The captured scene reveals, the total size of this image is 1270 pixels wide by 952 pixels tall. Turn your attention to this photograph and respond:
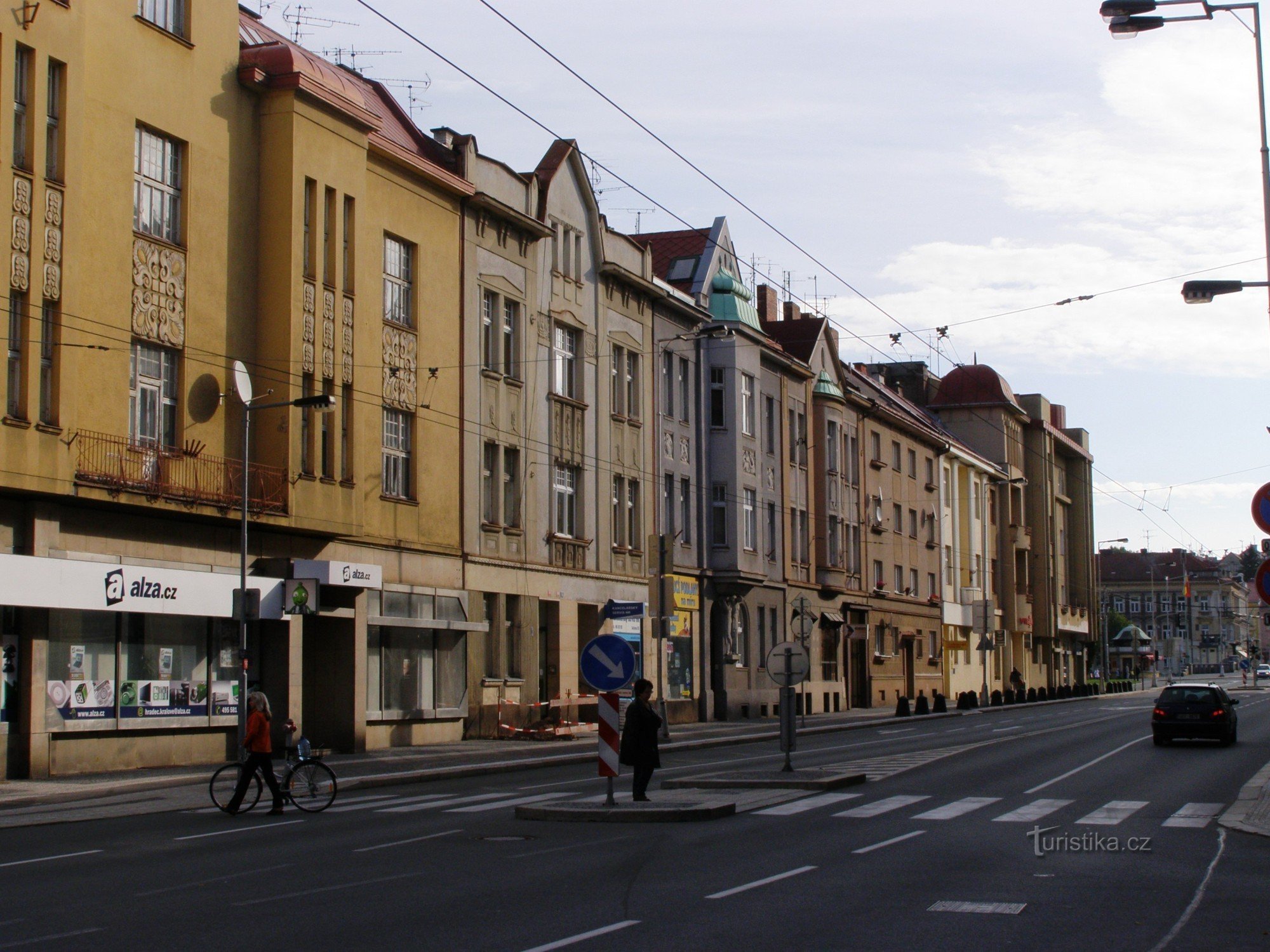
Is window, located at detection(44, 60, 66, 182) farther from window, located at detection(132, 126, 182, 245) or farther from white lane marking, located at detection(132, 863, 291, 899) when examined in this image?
white lane marking, located at detection(132, 863, 291, 899)

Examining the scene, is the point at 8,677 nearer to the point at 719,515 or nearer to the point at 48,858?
the point at 48,858

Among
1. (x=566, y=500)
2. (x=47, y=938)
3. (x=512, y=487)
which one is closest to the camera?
(x=47, y=938)

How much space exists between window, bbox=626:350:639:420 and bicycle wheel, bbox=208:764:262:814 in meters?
26.4

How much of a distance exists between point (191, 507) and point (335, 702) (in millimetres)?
6621

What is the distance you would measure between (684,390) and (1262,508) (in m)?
35.2

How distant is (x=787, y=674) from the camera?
24.6 meters

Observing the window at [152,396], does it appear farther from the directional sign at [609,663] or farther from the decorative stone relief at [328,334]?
the directional sign at [609,663]

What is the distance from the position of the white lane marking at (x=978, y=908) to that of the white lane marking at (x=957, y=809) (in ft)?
22.7

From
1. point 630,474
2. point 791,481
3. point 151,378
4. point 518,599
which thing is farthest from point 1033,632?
point 151,378

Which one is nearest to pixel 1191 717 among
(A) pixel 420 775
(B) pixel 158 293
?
(A) pixel 420 775

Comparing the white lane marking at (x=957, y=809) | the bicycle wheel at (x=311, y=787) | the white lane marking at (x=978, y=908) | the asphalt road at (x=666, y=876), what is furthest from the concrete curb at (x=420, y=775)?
the white lane marking at (x=978, y=908)

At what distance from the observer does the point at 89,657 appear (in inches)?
1042

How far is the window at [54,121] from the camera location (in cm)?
2541
